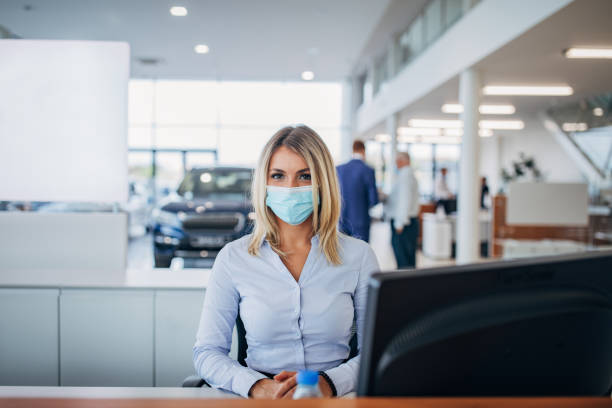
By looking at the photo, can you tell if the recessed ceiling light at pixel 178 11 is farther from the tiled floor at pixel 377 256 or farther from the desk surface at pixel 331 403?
the desk surface at pixel 331 403

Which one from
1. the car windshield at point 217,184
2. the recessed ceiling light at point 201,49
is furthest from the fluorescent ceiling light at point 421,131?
the car windshield at point 217,184

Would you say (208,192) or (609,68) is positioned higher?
(609,68)

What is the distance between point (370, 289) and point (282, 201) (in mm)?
965

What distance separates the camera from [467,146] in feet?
20.1

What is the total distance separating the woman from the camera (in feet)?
4.45

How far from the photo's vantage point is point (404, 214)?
222 inches

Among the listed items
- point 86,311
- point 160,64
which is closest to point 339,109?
point 160,64

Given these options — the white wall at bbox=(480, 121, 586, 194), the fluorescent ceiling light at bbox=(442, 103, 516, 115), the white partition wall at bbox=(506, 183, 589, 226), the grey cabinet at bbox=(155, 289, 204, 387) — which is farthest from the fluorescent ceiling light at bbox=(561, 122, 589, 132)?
the grey cabinet at bbox=(155, 289, 204, 387)

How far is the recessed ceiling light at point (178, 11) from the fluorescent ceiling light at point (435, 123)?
24.3ft

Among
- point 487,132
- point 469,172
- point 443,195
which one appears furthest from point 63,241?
point 487,132

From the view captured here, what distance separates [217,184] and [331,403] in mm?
5418

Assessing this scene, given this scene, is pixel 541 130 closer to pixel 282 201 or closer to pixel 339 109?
pixel 339 109

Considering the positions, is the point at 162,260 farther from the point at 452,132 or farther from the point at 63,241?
the point at 452,132

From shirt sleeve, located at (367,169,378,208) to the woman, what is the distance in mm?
3628
